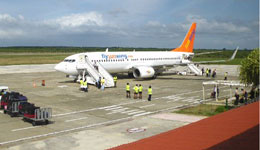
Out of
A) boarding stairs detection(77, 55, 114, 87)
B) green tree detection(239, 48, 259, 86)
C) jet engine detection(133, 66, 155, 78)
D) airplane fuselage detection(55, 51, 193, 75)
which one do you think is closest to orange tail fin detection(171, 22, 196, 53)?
airplane fuselage detection(55, 51, 193, 75)

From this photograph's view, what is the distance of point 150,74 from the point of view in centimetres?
4475

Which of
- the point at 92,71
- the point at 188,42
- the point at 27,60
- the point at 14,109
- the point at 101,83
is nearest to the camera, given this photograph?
the point at 14,109

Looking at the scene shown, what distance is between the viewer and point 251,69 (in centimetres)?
2308

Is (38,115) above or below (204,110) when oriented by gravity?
above

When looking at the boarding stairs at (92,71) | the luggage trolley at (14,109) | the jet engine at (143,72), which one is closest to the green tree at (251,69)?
the luggage trolley at (14,109)

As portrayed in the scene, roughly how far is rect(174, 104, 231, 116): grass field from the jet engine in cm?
1894

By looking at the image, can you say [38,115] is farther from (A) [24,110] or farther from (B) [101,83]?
(B) [101,83]

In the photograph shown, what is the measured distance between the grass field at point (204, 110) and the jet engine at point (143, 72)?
1894cm

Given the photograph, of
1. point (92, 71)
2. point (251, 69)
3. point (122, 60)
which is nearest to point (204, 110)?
point (251, 69)

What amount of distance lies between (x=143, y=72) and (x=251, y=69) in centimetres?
2209

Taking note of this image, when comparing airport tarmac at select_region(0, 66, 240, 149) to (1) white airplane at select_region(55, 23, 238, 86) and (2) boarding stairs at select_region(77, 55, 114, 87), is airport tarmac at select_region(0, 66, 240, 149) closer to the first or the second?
(2) boarding stairs at select_region(77, 55, 114, 87)

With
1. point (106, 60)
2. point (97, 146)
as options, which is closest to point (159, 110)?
point (97, 146)

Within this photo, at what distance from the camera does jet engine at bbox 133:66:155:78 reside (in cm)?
4384

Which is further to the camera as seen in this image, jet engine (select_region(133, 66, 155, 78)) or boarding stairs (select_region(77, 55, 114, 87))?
jet engine (select_region(133, 66, 155, 78))
